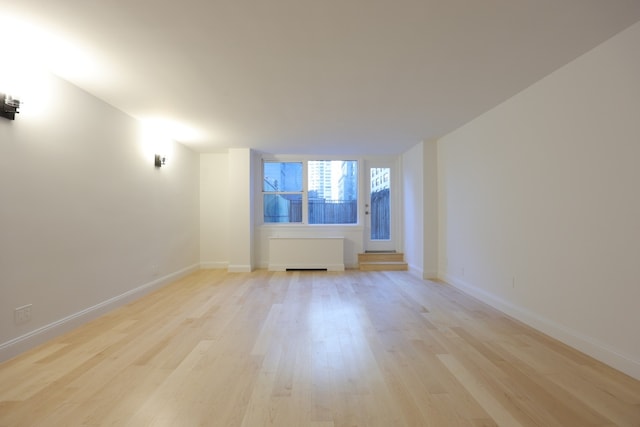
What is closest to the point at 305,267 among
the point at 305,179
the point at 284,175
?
the point at 305,179

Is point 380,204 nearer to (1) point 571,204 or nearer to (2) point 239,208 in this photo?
(2) point 239,208

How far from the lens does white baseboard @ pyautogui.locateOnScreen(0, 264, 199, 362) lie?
7.74ft

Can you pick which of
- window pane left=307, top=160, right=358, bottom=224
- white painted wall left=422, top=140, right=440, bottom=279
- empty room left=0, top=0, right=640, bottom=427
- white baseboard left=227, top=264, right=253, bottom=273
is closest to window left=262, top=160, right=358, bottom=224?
window pane left=307, top=160, right=358, bottom=224

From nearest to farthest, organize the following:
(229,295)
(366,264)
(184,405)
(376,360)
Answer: (184,405) < (376,360) < (229,295) < (366,264)

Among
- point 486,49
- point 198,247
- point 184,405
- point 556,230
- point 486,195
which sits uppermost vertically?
point 486,49

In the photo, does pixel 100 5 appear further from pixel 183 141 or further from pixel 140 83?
pixel 183 141

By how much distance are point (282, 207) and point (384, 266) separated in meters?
2.41

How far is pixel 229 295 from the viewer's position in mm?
4270

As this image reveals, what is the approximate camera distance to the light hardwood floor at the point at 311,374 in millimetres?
1672

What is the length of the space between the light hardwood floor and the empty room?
0.06ft

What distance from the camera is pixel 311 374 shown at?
6.92 ft

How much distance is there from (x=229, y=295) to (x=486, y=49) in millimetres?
3878

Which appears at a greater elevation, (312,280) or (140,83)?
(140,83)

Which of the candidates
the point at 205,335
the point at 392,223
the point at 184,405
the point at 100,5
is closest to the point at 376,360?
the point at 184,405
